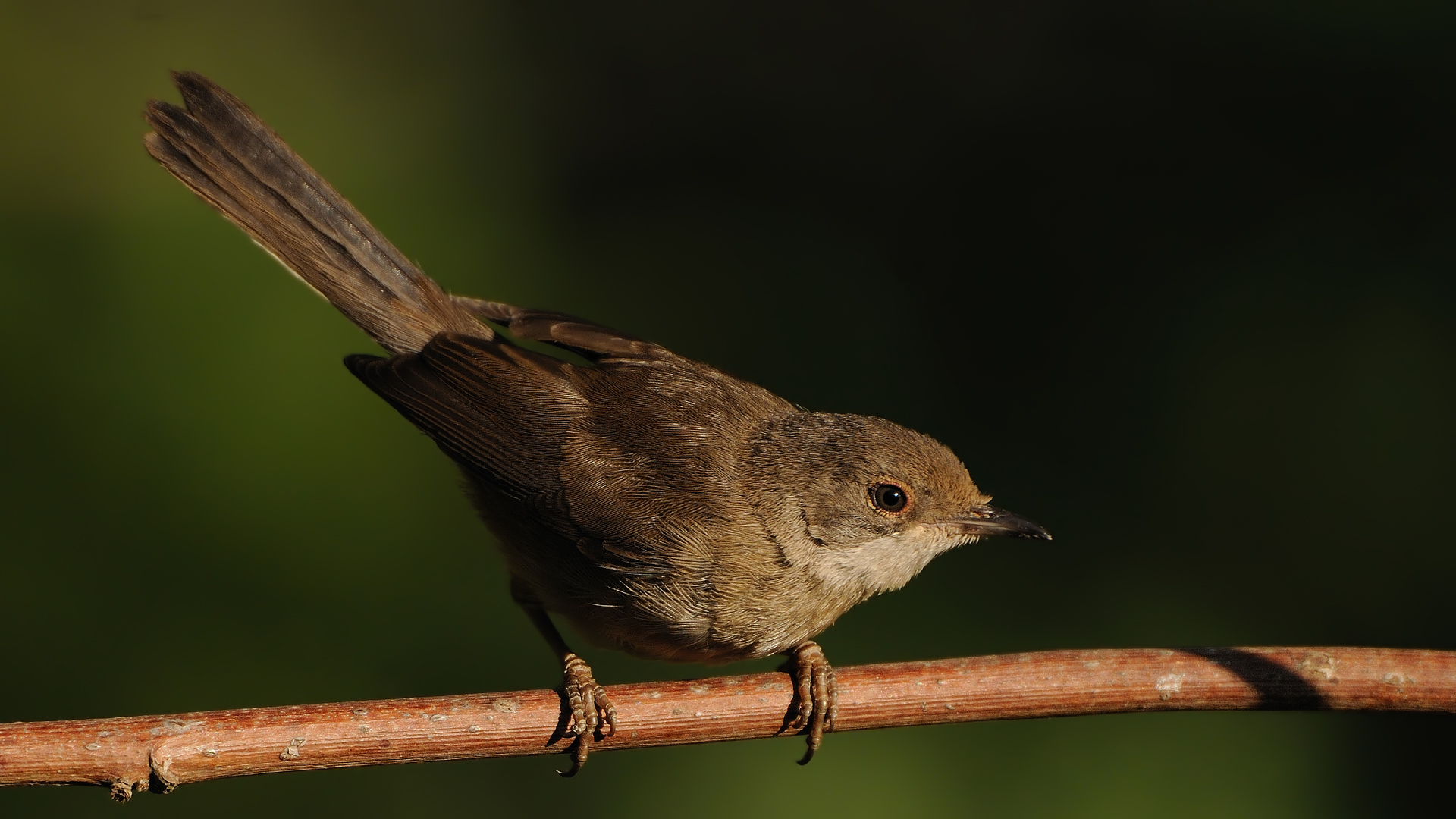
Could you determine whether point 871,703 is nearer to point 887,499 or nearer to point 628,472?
point 887,499

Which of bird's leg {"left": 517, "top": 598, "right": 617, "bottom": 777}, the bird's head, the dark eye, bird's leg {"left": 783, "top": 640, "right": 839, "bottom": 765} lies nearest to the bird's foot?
bird's leg {"left": 517, "top": 598, "right": 617, "bottom": 777}

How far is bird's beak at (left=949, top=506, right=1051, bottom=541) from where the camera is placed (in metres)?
2.97

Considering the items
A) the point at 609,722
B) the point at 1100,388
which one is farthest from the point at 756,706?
the point at 1100,388

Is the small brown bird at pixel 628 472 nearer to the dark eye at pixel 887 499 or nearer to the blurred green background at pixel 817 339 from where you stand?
the dark eye at pixel 887 499

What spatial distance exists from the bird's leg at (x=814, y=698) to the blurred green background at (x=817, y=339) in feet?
3.85

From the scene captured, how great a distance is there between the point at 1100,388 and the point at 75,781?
13.3 feet

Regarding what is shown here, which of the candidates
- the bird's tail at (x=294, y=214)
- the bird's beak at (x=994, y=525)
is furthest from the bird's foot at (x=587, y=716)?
the bird's tail at (x=294, y=214)

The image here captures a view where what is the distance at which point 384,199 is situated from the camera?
5125mm

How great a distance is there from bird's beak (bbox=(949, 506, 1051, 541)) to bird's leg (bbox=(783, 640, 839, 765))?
541 millimetres

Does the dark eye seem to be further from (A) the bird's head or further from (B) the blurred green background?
(B) the blurred green background

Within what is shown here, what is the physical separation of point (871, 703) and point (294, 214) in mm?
2178

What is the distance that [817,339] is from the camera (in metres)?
5.05

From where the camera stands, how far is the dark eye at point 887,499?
9.91 ft

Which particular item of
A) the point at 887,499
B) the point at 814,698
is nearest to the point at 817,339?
the point at 887,499
